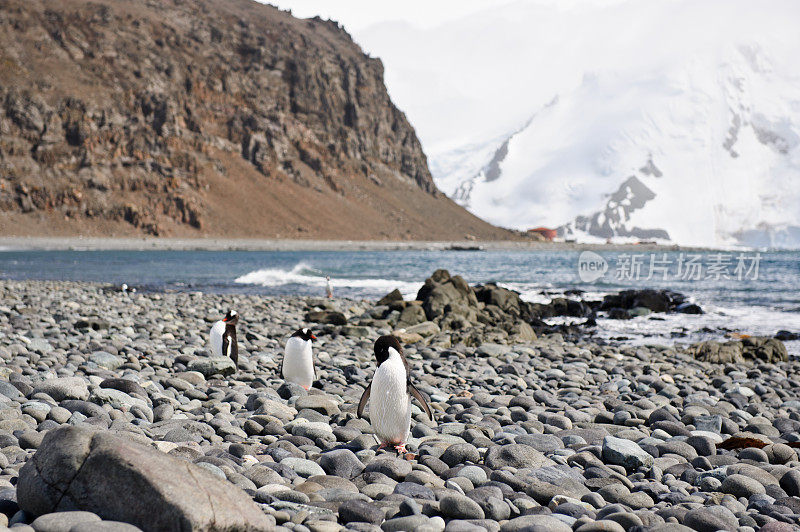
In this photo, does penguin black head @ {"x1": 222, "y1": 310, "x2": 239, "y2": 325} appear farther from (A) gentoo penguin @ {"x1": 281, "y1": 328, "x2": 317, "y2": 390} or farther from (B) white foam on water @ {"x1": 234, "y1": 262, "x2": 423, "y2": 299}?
(B) white foam on water @ {"x1": 234, "y1": 262, "x2": 423, "y2": 299}

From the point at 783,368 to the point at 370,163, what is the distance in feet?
427

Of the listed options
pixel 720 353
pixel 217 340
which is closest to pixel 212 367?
pixel 217 340

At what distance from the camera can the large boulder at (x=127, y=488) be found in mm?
2826

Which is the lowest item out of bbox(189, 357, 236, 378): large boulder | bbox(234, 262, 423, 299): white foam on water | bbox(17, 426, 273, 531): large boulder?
bbox(234, 262, 423, 299): white foam on water

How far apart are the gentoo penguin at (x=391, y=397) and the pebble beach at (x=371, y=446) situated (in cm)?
17

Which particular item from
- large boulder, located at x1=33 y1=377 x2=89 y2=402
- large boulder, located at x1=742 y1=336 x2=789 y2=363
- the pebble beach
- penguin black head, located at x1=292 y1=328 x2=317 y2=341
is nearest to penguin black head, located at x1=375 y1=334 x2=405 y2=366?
the pebble beach

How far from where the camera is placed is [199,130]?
11212cm

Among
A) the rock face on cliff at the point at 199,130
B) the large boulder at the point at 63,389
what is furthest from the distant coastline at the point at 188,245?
the large boulder at the point at 63,389

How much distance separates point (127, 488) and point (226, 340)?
619 centimetres

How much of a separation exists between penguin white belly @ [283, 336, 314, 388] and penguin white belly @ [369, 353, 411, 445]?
7.77ft

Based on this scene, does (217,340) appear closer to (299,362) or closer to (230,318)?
(230,318)

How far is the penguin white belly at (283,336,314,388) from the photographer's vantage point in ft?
25.4

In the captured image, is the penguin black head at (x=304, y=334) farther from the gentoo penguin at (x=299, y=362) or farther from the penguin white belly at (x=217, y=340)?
the penguin white belly at (x=217, y=340)

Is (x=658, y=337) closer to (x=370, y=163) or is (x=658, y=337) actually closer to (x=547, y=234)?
(x=370, y=163)
